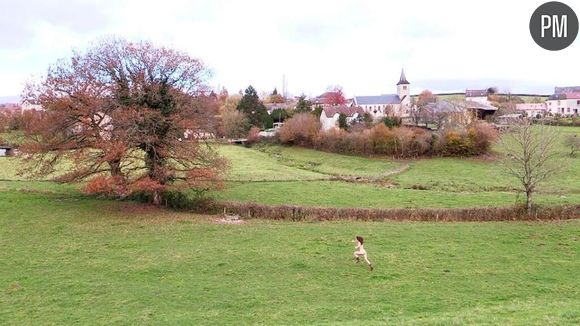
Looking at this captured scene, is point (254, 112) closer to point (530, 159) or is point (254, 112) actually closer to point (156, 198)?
point (156, 198)

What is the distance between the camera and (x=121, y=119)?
33062 millimetres

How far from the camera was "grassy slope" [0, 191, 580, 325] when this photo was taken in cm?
1645

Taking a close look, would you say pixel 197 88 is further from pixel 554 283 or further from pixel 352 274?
pixel 554 283

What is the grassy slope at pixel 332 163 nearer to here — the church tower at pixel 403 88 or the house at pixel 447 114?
the house at pixel 447 114

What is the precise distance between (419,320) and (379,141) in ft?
183

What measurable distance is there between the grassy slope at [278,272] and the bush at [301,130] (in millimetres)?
49259

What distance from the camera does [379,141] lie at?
68875mm

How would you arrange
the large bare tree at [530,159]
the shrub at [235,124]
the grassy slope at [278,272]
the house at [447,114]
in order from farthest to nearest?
1. the shrub at [235,124]
2. the house at [447,114]
3. the large bare tree at [530,159]
4. the grassy slope at [278,272]

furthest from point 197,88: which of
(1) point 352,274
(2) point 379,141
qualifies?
(2) point 379,141

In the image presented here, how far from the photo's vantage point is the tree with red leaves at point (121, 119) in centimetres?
3391

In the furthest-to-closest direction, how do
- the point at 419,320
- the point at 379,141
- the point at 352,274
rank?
the point at 379,141 → the point at 352,274 → the point at 419,320

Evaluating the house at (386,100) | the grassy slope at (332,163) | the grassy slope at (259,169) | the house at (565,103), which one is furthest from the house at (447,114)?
the house at (565,103)

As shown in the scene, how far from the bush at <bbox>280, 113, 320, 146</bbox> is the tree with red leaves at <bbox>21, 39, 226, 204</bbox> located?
146ft

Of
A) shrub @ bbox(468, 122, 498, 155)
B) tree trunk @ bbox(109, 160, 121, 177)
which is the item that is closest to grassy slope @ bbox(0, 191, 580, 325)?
tree trunk @ bbox(109, 160, 121, 177)
